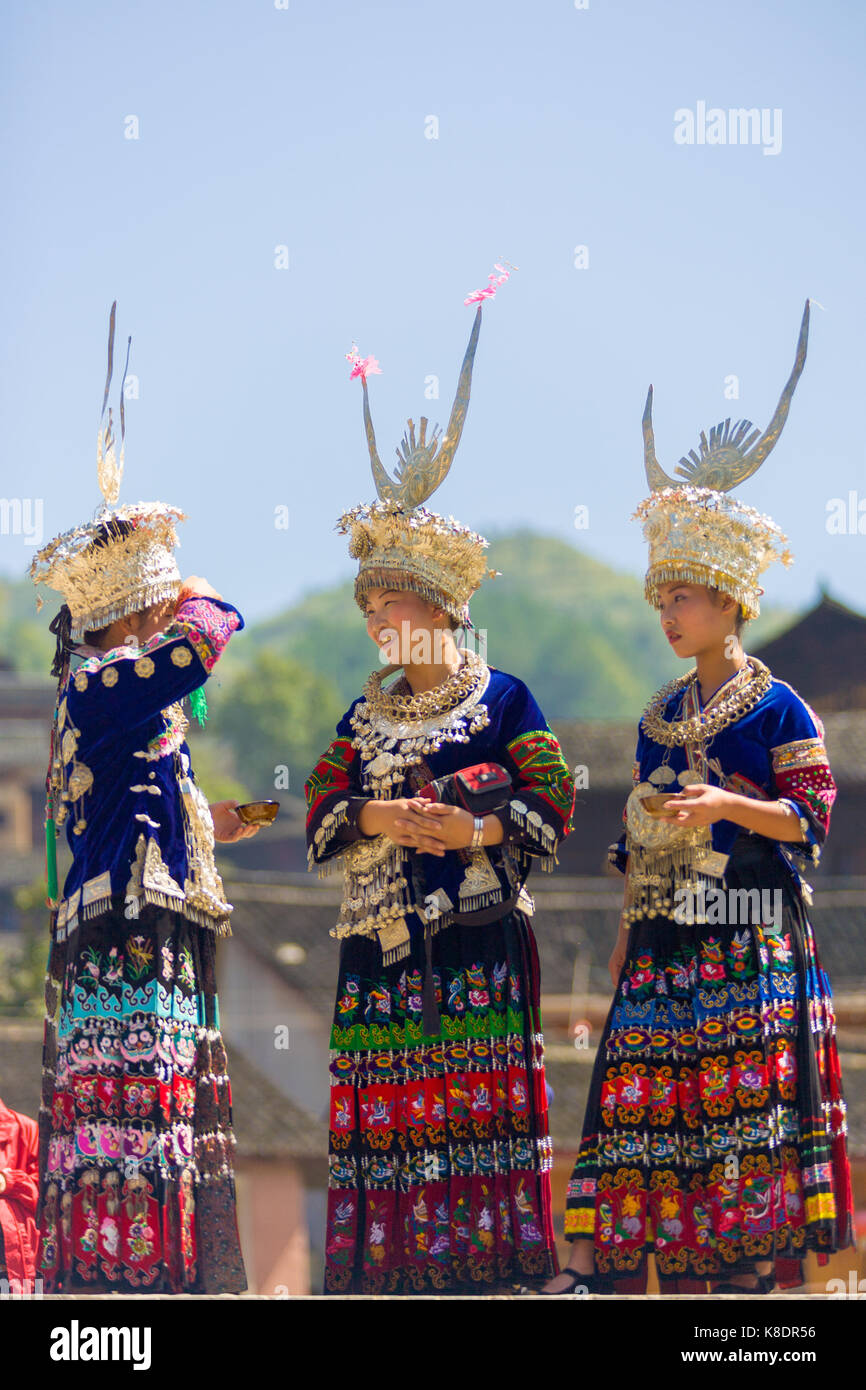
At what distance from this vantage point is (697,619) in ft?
19.5

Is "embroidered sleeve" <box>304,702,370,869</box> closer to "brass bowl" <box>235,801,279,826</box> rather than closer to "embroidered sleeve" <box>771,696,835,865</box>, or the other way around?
"brass bowl" <box>235,801,279,826</box>

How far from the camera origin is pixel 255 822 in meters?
6.19

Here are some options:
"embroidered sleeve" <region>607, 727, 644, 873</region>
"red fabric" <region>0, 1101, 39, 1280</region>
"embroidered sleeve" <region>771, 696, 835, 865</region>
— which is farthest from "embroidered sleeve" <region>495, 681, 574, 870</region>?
"red fabric" <region>0, 1101, 39, 1280</region>

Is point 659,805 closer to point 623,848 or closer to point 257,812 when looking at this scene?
point 623,848

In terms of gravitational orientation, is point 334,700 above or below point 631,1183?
above

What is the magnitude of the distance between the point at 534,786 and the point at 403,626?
27.7 inches

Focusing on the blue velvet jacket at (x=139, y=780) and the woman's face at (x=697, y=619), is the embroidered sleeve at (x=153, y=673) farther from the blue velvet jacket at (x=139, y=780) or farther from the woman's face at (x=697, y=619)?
the woman's face at (x=697, y=619)

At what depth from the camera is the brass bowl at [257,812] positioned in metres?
6.16

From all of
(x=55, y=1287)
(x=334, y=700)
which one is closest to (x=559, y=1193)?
(x=55, y=1287)

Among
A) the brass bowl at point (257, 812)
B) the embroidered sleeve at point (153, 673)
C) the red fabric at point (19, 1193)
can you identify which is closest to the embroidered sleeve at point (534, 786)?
the brass bowl at point (257, 812)

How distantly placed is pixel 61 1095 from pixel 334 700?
239 feet

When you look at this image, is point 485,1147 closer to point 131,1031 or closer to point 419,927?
point 419,927
